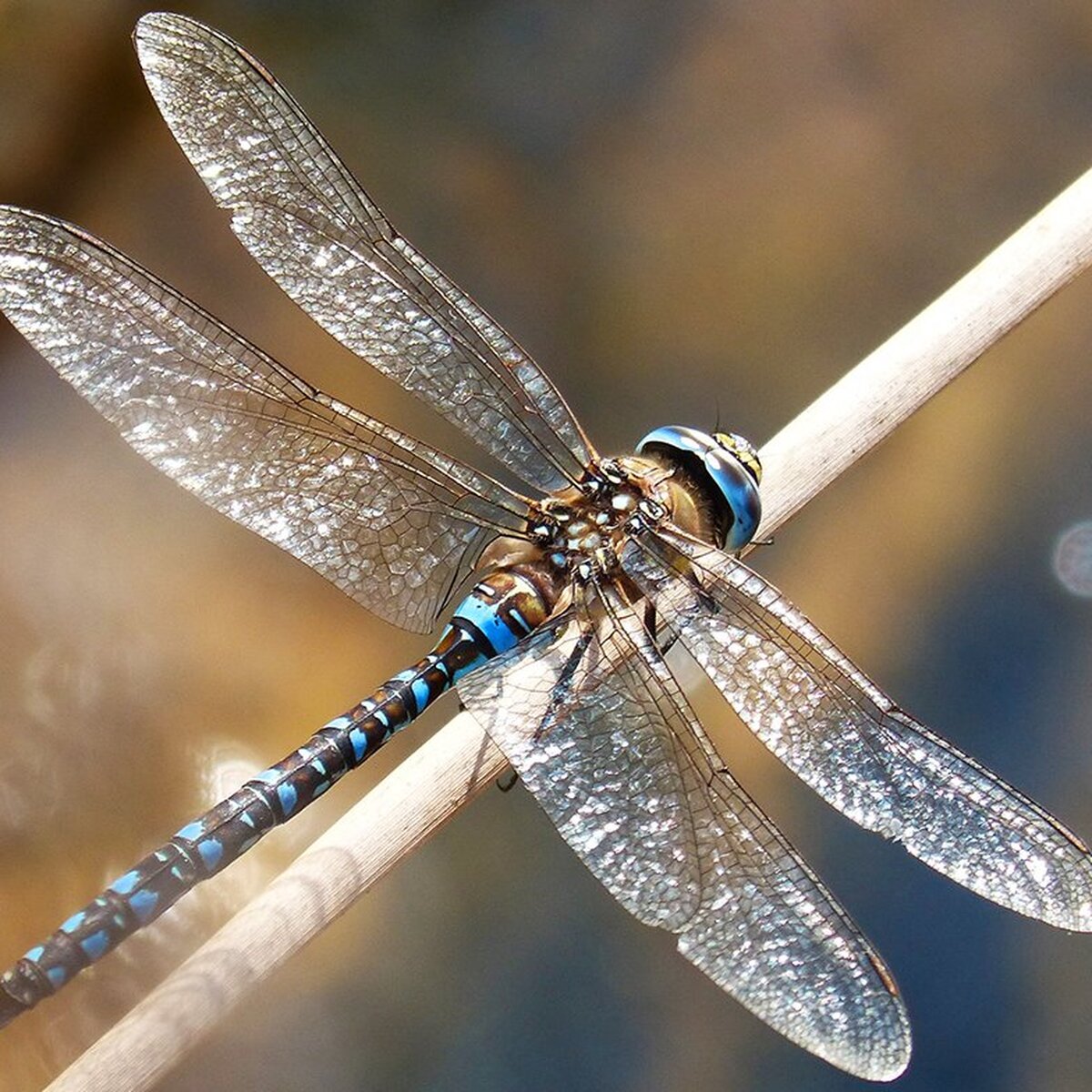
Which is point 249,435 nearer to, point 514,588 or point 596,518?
point 514,588

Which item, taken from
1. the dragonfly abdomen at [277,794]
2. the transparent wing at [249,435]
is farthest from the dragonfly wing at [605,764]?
the transparent wing at [249,435]

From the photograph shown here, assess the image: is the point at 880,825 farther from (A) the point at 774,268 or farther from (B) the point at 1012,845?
(A) the point at 774,268

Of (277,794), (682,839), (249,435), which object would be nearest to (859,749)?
(682,839)

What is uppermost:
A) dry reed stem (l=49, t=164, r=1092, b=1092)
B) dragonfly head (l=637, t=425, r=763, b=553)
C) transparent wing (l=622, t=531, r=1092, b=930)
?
dragonfly head (l=637, t=425, r=763, b=553)

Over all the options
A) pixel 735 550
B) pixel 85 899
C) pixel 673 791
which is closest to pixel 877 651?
pixel 735 550

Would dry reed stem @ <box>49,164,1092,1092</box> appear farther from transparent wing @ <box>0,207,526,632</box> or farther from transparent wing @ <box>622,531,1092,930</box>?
transparent wing @ <box>0,207,526,632</box>

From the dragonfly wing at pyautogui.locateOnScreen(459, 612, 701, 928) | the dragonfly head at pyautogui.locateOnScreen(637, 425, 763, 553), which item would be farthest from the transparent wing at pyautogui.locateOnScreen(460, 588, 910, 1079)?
the dragonfly head at pyautogui.locateOnScreen(637, 425, 763, 553)
